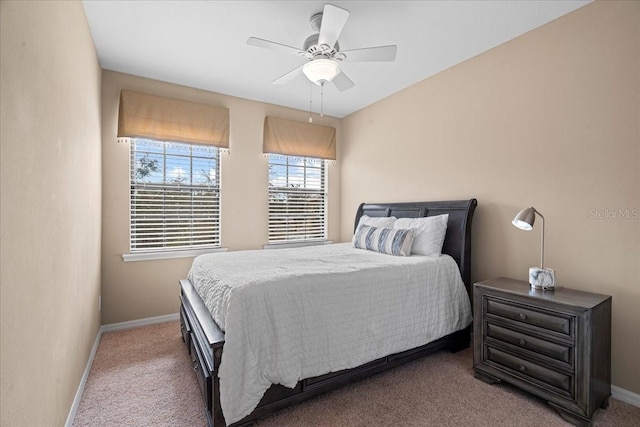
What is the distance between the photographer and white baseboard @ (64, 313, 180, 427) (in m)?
1.92

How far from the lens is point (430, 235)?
298cm

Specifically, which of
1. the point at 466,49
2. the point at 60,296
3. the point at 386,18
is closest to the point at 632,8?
the point at 466,49

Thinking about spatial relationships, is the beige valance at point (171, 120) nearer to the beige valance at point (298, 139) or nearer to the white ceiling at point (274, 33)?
the white ceiling at point (274, 33)

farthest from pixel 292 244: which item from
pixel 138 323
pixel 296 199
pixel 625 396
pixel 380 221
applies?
pixel 625 396

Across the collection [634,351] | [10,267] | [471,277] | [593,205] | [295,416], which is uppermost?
[593,205]

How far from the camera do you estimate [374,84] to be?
365 cm

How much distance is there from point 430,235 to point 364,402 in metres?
1.59

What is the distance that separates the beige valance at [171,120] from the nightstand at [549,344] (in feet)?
10.8

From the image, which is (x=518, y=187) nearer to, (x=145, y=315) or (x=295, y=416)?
(x=295, y=416)

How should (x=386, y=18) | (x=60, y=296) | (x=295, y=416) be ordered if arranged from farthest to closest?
(x=386, y=18)
(x=295, y=416)
(x=60, y=296)

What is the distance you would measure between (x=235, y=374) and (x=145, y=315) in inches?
92.0

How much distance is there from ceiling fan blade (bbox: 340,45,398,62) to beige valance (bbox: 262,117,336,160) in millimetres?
2052

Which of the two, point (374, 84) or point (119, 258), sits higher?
point (374, 84)

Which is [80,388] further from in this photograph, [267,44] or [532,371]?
[532,371]
